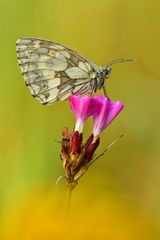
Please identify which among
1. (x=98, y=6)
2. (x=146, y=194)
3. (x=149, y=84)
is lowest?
(x=146, y=194)

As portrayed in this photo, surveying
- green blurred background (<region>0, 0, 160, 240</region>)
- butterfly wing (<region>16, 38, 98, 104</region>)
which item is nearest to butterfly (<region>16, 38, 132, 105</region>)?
butterfly wing (<region>16, 38, 98, 104</region>)

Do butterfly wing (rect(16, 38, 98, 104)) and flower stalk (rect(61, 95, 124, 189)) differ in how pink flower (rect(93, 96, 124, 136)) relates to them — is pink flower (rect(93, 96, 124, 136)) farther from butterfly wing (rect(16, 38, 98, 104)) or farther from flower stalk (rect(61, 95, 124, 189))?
butterfly wing (rect(16, 38, 98, 104))

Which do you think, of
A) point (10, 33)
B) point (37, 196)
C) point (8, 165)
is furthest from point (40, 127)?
point (37, 196)

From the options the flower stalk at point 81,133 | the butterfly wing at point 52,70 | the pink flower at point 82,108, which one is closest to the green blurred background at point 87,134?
the flower stalk at point 81,133

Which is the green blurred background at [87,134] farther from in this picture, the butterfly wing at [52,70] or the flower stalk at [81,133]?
the butterfly wing at [52,70]

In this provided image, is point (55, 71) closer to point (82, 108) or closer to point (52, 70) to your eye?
point (52, 70)

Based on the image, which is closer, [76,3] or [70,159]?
[70,159]

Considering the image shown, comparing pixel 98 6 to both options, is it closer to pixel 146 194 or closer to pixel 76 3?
pixel 76 3
